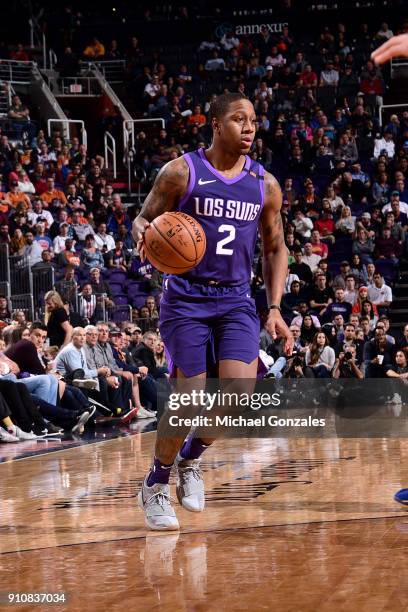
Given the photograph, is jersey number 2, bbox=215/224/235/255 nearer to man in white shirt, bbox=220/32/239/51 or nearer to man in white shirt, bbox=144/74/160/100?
man in white shirt, bbox=144/74/160/100

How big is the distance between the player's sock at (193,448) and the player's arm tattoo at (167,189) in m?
1.18

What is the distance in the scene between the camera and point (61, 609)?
11.5 feet

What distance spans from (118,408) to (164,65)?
1362 cm

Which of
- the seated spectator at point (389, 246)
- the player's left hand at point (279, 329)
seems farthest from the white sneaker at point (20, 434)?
the seated spectator at point (389, 246)

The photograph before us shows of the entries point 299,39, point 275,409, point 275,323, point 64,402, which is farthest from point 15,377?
point 299,39

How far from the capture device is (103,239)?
17.5m

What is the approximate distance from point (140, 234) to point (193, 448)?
3.87 feet

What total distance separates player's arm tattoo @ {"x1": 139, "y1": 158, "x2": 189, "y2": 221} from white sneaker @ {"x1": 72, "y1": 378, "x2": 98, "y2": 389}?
7.04 metres

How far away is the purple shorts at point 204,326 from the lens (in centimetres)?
524

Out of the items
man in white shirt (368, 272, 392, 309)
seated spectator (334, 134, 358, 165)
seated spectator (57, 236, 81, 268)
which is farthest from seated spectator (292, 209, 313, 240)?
seated spectator (57, 236, 81, 268)

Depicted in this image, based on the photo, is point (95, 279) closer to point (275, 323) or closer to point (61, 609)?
point (275, 323)

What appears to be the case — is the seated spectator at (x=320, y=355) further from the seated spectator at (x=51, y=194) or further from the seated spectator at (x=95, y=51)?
the seated spectator at (x=95, y=51)

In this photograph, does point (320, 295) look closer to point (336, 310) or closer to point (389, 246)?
point (336, 310)

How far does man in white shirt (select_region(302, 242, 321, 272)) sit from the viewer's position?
17578 millimetres
